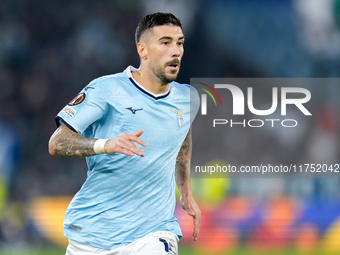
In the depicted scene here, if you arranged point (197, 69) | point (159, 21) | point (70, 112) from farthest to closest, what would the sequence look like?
point (197, 69) < point (159, 21) < point (70, 112)

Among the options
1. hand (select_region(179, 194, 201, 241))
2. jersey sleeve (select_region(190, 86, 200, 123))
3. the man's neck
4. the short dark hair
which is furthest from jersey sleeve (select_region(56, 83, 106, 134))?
hand (select_region(179, 194, 201, 241))

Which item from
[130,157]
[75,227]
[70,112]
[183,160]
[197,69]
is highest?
[197,69]

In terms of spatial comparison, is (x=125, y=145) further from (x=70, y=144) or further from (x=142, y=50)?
(x=142, y=50)

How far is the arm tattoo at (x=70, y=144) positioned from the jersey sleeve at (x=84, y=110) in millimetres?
47

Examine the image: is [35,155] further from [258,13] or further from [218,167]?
[258,13]

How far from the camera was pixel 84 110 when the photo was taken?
135 inches

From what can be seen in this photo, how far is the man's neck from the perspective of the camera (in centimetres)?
371

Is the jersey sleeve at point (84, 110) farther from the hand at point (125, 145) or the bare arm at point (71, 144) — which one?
the hand at point (125, 145)

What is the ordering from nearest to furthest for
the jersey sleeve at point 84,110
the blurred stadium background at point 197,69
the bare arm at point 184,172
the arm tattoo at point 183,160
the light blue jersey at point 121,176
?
the jersey sleeve at point 84,110 < the light blue jersey at point 121,176 < the bare arm at point 184,172 < the arm tattoo at point 183,160 < the blurred stadium background at point 197,69

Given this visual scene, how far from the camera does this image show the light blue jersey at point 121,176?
3500mm

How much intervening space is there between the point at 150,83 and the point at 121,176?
629mm

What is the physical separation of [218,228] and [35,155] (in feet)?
13.4

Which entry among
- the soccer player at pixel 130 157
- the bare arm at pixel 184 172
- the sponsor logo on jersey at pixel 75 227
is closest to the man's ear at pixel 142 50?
the soccer player at pixel 130 157

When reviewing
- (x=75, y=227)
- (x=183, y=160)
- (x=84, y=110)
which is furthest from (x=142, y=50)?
(x=75, y=227)
